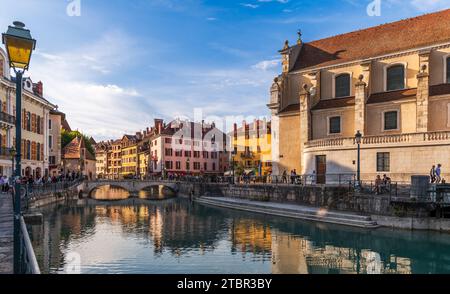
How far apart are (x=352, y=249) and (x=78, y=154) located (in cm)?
5731

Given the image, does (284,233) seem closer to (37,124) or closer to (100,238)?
(100,238)

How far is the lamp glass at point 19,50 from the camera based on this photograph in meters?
5.52

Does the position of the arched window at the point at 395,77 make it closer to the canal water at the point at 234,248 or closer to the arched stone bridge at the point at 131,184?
the canal water at the point at 234,248

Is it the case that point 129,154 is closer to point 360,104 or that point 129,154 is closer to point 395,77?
point 360,104

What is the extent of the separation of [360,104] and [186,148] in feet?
158

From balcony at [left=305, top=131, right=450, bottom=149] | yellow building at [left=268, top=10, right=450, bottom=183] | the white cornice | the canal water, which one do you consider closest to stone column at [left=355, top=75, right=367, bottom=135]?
yellow building at [left=268, top=10, right=450, bottom=183]

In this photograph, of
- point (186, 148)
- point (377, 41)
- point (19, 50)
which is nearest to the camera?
point (19, 50)

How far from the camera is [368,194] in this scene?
77.5 ft

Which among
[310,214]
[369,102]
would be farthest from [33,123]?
[369,102]

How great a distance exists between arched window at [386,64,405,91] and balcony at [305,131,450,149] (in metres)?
7.89

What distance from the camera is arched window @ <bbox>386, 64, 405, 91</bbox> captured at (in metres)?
33.4

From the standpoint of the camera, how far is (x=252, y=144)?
71938 mm

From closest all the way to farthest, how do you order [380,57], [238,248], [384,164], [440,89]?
[238,248]
[384,164]
[440,89]
[380,57]

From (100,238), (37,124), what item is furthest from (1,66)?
(100,238)
